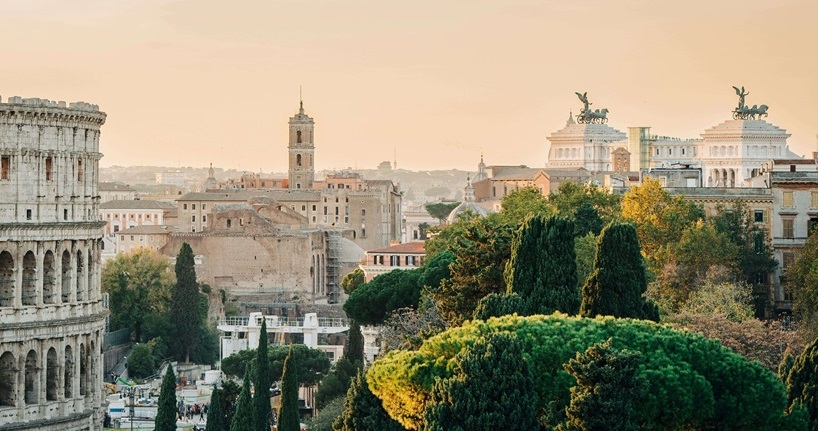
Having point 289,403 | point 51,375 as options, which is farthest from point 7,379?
point 289,403

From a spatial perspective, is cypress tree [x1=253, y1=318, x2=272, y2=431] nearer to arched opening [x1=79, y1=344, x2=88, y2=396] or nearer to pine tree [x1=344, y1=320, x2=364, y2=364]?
arched opening [x1=79, y1=344, x2=88, y2=396]

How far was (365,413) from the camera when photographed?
45.3 m

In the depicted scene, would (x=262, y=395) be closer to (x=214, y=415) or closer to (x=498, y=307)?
(x=214, y=415)

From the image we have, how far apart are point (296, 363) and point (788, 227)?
20.8m

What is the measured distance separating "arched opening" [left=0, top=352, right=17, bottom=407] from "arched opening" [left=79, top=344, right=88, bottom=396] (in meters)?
2.39

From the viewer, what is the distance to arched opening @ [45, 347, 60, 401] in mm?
57188

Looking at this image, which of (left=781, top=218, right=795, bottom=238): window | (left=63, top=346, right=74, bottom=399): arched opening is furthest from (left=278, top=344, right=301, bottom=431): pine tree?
(left=781, top=218, right=795, bottom=238): window

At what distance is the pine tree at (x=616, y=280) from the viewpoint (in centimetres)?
4925

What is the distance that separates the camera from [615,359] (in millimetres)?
39906

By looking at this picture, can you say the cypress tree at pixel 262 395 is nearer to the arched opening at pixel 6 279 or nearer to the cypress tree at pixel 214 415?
the cypress tree at pixel 214 415

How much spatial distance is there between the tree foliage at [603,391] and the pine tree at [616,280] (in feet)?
28.9

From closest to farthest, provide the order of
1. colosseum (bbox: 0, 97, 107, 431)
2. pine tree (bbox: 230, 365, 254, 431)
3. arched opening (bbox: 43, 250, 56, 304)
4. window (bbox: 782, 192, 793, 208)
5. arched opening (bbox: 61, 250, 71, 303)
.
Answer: colosseum (bbox: 0, 97, 107, 431), arched opening (bbox: 43, 250, 56, 304), arched opening (bbox: 61, 250, 71, 303), pine tree (bbox: 230, 365, 254, 431), window (bbox: 782, 192, 793, 208)

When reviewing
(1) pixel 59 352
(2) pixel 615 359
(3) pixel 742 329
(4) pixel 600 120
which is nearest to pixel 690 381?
(2) pixel 615 359

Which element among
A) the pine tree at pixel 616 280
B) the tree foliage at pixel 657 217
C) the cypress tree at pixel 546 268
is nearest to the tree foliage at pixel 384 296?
the tree foliage at pixel 657 217
